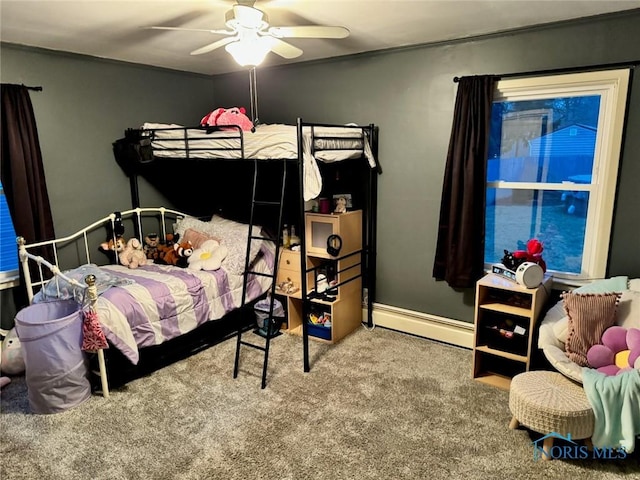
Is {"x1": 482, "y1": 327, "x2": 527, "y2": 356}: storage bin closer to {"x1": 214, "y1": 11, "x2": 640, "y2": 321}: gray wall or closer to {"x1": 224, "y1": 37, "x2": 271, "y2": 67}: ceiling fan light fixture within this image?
{"x1": 214, "y1": 11, "x2": 640, "y2": 321}: gray wall

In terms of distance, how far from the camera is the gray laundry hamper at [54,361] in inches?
100

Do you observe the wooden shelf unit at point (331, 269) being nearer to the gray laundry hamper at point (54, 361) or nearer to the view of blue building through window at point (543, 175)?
the view of blue building through window at point (543, 175)

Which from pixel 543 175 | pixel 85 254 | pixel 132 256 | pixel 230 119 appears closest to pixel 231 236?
pixel 132 256

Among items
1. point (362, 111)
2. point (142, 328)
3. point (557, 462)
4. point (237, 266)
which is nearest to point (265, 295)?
point (237, 266)

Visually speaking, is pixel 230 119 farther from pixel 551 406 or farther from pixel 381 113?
pixel 551 406

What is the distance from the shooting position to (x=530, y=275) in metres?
2.68

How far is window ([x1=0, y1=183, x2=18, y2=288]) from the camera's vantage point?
3268 millimetres

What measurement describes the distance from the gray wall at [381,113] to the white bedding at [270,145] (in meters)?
0.38

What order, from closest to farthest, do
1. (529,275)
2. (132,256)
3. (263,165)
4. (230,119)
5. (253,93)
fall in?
(529,275) < (230,119) < (132,256) < (263,165) < (253,93)

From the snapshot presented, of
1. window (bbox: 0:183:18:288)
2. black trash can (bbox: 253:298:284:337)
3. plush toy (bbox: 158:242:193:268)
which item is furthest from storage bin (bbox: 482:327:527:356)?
window (bbox: 0:183:18:288)

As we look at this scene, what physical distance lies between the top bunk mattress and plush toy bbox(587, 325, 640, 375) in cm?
195

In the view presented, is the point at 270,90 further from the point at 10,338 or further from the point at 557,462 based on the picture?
the point at 557,462

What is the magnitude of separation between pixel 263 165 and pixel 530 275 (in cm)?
252

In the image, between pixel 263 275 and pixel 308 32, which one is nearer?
pixel 308 32
